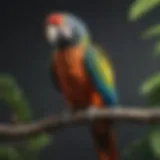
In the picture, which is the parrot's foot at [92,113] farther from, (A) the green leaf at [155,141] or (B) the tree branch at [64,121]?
(A) the green leaf at [155,141]

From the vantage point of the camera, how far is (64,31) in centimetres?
85

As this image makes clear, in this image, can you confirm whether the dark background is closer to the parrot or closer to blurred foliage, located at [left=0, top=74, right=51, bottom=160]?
blurred foliage, located at [left=0, top=74, right=51, bottom=160]

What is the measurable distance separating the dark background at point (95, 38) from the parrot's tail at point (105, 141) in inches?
20.4

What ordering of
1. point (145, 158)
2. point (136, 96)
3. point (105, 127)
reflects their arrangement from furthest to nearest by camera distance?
point (136, 96)
point (145, 158)
point (105, 127)

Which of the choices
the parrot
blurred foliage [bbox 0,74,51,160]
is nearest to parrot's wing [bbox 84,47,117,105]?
the parrot

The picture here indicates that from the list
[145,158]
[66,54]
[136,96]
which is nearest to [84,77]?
[66,54]

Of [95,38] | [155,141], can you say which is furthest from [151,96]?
[95,38]

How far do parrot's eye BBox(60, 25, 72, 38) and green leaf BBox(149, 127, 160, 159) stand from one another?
21cm

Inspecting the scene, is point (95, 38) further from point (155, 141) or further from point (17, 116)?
point (155, 141)

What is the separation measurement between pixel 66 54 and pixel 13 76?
0.54 metres

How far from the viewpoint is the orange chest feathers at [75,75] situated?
886mm

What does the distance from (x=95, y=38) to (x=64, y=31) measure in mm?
558

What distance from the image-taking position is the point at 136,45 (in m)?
1.39

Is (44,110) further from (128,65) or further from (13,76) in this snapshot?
(128,65)
